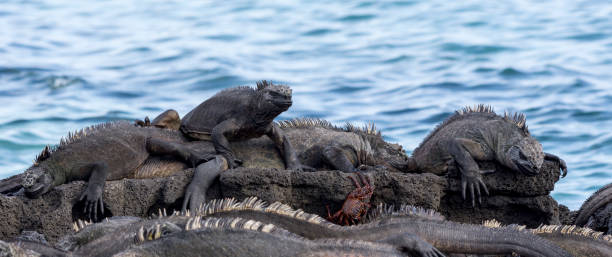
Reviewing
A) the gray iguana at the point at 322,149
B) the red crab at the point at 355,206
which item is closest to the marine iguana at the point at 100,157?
the gray iguana at the point at 322,149

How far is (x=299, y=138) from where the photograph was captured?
7.57 metres

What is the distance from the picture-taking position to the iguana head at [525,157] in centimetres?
671

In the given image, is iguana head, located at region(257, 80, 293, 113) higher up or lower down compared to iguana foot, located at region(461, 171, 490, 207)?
higher up

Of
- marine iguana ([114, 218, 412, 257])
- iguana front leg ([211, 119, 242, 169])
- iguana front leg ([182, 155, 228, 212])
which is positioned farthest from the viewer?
iguana front leg ([211, 119, 242, 169])

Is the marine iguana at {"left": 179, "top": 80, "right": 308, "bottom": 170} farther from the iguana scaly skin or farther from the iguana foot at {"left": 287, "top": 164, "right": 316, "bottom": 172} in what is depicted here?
the iguana scaly skin

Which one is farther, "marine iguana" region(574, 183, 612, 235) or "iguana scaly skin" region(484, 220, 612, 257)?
"marine iguana" region(574, 183, 612, 235)

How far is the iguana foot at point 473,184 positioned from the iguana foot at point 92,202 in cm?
232

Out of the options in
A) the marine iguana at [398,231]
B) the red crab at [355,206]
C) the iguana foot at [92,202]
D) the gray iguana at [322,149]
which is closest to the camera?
the marine iguana at [398,231]

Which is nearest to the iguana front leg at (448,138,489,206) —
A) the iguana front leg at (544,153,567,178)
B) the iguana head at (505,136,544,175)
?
the iguana head at (505,136,544,175)

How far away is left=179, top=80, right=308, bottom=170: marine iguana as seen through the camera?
6.99 m

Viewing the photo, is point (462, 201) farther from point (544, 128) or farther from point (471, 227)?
point (544, 128)

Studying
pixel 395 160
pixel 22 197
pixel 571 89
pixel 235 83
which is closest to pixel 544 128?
pixel 571 89

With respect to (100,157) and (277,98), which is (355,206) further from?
(100,157)

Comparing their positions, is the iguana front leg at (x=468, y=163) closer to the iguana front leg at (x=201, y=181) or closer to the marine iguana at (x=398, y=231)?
the marine iguana at (x=398, y=231)
